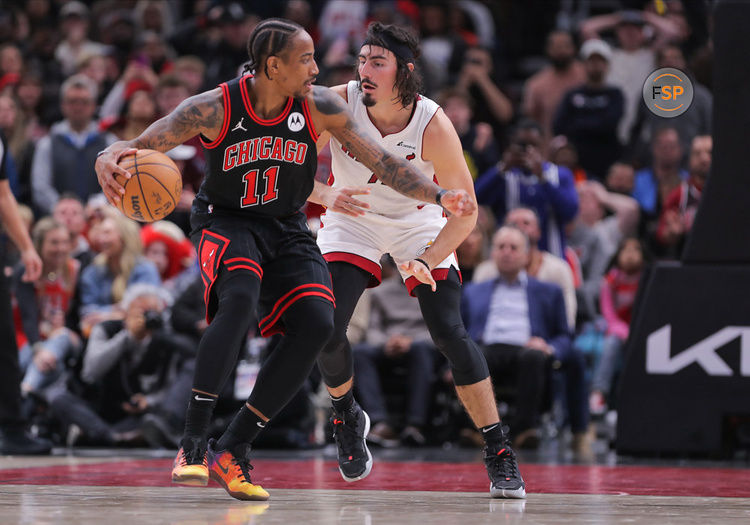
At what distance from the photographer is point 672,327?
741cm

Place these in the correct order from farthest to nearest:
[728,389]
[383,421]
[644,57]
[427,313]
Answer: [644,57] → [383,421] → [728,389] → [427,313]

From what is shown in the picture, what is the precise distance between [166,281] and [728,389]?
17.3 feet

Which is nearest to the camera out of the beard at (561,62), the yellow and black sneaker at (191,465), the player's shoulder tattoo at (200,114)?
the yellow and black sneaker at (191,465)

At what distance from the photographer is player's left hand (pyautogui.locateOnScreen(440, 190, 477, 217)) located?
4684 millimetres

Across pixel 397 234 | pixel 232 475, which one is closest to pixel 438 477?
pixel 397 234

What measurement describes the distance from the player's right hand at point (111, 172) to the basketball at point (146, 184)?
21 millimetres

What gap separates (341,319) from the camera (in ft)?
17.3

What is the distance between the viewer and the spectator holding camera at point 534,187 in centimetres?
1003

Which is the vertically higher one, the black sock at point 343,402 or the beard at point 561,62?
the beard at point 561,62

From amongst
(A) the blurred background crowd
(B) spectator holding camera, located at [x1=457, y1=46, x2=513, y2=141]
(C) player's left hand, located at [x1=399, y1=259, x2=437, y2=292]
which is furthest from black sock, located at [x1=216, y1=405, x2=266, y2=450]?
(B) spectator holding camera, located at [x1=457, y1=46, x2=513, y2=141]

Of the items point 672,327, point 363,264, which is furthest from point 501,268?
point 363,264

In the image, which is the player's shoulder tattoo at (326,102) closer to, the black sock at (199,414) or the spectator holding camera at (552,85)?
the black sock at (199,414)

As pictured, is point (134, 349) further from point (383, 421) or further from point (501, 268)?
point (501, 268)

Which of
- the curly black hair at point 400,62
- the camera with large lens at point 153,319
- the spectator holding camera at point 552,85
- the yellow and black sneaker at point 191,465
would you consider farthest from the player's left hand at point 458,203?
the spectator holding camera at point 552,85
